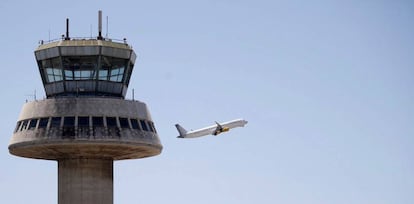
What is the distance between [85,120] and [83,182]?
24.8 ft

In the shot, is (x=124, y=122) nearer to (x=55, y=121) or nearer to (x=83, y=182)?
(x=55, y=121)

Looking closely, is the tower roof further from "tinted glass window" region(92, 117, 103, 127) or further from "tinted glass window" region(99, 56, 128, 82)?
"tinted glass window" region(92, 117, 103, 127)

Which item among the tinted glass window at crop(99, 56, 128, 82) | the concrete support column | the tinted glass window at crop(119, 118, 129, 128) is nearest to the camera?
the tinted glass window at crop(119, 118, 129, 128)

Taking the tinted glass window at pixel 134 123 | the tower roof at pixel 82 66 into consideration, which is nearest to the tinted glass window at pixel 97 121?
the tinted glass window at pixel 134 123

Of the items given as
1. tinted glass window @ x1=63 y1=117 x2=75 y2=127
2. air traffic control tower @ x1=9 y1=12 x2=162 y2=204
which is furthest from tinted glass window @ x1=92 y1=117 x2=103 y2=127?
tinted glass window @ x1=63 y1=117 x2=75 y2=127

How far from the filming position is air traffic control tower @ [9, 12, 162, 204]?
436ft

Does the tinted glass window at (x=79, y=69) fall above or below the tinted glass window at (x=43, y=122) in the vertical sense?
above

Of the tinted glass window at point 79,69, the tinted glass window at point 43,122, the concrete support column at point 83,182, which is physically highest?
the tinted glass window at point 79,69

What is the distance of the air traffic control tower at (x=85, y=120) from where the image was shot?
133 meters

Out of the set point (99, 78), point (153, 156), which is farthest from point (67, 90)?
point (153, 156)

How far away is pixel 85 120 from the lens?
13312 centimetres

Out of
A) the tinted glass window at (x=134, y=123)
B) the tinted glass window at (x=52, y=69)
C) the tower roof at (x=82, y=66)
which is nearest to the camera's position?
the tinted glass window at (x=134, y=123)

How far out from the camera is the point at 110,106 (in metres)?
135

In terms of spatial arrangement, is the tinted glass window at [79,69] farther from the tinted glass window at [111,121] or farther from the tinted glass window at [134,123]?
the tinted glass window at [134,123]
